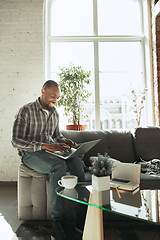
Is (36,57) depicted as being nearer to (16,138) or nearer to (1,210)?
(16,138)

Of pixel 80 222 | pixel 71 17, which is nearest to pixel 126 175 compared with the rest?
pixel 80 222

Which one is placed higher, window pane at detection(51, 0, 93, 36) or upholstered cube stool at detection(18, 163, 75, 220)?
window pane at detection(51, 0, 93, 36)

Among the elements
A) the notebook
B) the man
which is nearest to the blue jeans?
the man

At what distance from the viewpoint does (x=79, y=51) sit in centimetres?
376

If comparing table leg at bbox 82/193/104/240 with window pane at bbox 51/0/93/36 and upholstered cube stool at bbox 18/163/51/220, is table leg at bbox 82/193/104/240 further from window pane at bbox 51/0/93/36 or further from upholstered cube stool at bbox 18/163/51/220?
window pane at bbox 51/0/93/36

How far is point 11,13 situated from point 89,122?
234 cm

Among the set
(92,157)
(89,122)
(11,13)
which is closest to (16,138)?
(92,157)

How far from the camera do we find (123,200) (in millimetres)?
1135

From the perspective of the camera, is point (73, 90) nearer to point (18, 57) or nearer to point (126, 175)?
point (18, 57)

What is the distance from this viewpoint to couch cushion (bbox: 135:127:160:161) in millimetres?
2412

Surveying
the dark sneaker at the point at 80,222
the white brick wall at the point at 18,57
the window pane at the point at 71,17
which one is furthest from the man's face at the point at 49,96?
the window pane at the point at 71,17

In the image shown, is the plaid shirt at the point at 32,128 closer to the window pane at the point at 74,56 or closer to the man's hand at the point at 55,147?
the man's hand at the point at 55,147

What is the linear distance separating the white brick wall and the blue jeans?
170cm

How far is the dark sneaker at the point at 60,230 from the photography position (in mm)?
1504
